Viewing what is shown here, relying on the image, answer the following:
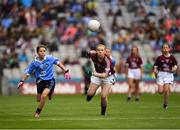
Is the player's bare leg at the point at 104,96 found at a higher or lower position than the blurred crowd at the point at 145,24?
lower

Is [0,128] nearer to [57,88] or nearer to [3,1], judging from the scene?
[57,88]

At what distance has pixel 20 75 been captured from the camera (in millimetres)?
43219

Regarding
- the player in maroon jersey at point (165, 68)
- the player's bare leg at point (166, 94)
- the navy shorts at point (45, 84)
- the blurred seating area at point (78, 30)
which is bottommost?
the player's bare leg at point (166, 94)

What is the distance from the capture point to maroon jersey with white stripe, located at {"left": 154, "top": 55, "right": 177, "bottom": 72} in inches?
1049

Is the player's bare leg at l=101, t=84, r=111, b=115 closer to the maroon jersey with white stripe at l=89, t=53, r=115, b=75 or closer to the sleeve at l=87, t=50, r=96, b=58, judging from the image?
the maroon jersey with white stripe at l=89, t=53, r=115, b=75

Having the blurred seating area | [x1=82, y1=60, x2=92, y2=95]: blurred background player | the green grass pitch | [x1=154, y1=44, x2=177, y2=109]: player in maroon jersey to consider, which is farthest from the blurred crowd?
the green grass pitch

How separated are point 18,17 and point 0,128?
95.2ft

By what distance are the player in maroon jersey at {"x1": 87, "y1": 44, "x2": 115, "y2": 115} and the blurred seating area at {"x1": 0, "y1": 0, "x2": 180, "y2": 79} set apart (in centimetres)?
1992

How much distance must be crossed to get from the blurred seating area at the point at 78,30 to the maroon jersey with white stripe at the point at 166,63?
16824 mm

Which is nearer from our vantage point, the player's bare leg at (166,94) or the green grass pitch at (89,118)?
the green grass pitch at (89,118)

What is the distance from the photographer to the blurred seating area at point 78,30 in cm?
4441

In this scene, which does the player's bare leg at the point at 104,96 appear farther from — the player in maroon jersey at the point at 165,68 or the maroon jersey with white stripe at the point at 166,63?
the maroon jersey with white stripe at the point at 166,63

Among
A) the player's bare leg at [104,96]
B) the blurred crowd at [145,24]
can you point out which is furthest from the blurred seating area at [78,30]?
the player's bare leg at [104,96]

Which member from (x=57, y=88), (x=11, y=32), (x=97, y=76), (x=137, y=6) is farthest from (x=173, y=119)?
(x=137, y=6)
